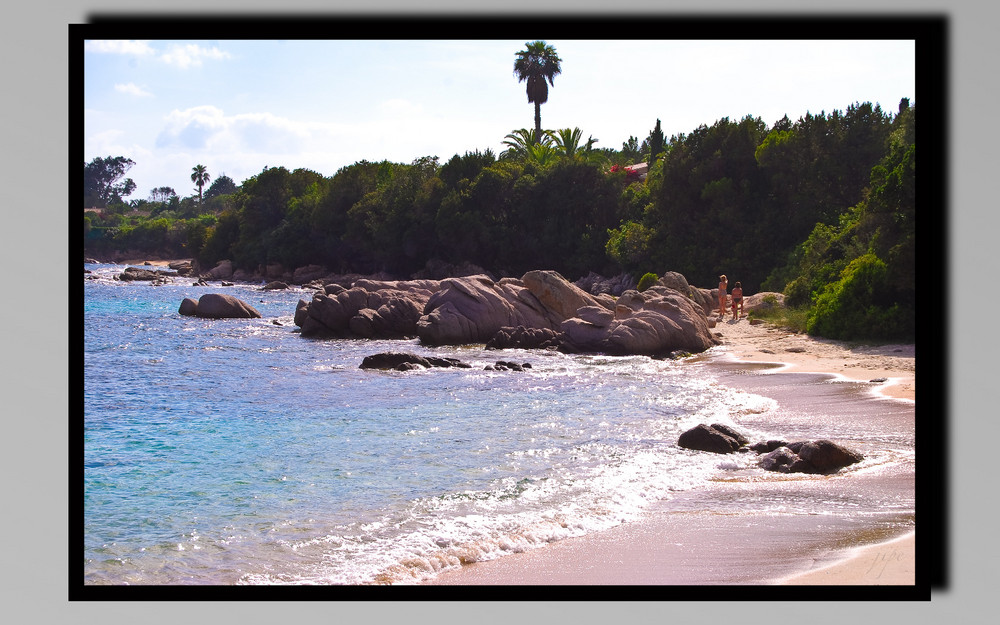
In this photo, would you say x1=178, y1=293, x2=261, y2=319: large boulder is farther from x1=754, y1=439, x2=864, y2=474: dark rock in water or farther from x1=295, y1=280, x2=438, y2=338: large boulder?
x1=754, y1=439, x2=864, y2=474: dark rock in water

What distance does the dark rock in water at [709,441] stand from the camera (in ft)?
37.3

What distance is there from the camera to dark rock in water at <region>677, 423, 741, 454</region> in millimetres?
11383

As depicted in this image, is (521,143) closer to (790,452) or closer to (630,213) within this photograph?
(630,213)

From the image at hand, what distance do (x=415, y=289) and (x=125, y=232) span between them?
215ft

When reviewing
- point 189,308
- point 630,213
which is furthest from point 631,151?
point 189,308

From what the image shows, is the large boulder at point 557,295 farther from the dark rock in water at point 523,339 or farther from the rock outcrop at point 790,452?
the rock outcrop at point 790,452

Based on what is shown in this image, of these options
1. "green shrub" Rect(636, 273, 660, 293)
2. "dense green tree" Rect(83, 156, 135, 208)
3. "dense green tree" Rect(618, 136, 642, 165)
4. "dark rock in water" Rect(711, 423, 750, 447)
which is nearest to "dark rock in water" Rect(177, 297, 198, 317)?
"dense green tree" Rect(83, 156, 135, 208)

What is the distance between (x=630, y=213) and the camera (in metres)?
51.6

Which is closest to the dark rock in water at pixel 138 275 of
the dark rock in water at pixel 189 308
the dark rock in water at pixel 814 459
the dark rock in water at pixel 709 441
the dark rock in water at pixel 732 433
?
the dark rock in water at pixel 189 308

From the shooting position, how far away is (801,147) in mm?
38562

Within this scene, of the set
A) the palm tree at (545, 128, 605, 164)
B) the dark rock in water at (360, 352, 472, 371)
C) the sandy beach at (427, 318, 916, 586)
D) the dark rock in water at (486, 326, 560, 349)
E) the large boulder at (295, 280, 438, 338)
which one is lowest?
the sandy beach at (427, 318, 916, 586)

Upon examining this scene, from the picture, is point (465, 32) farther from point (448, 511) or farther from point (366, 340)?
point (366, 340)

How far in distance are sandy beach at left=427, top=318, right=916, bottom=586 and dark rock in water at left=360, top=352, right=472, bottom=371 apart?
12496 mm

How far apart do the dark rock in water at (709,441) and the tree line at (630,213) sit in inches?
386
